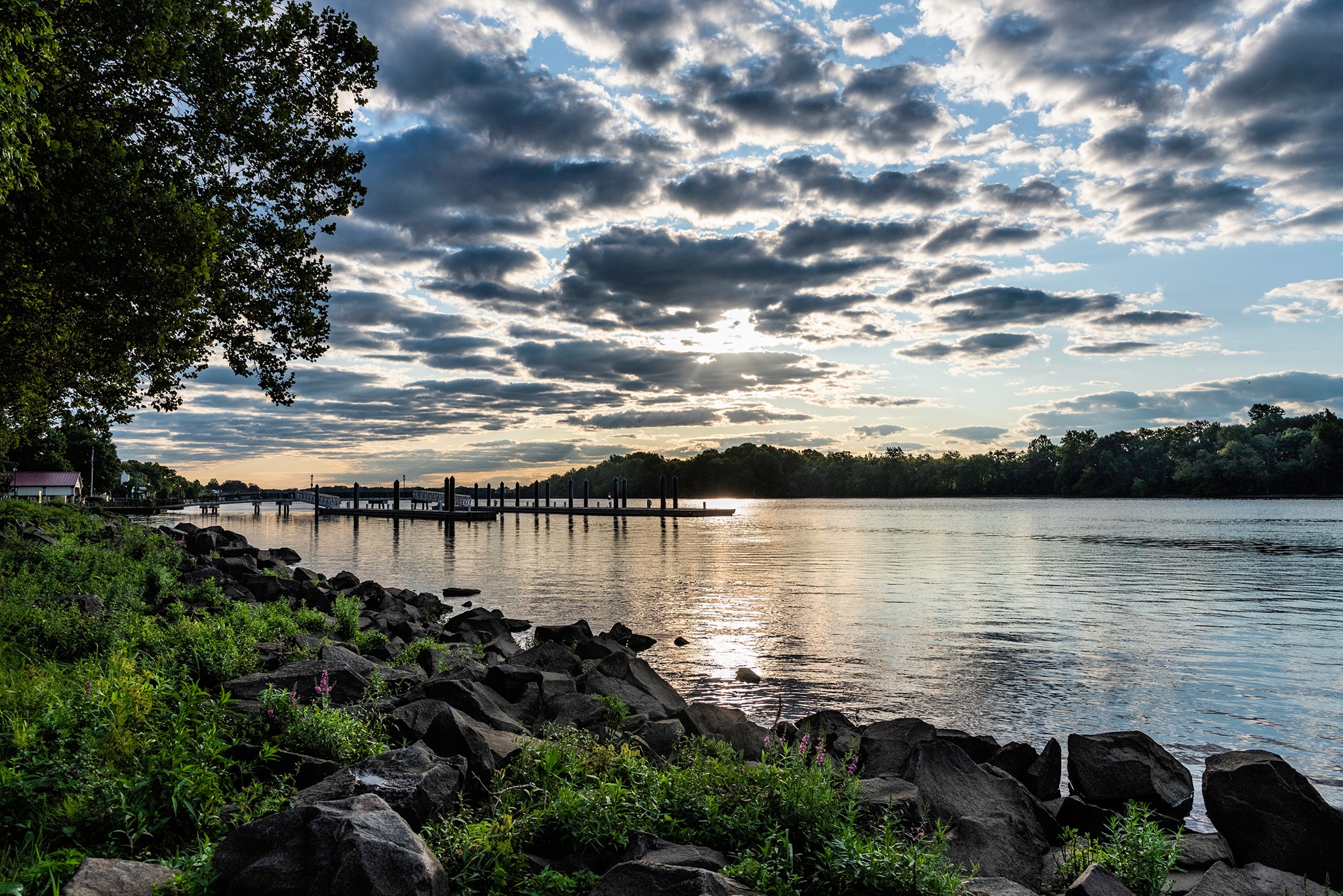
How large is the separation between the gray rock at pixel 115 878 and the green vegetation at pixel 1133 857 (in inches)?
242

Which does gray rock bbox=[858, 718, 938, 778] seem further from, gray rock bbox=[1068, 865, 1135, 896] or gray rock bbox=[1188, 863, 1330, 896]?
gray rock bbox=[1068, 865, 1135, 896]

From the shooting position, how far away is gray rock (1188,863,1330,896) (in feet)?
18.2

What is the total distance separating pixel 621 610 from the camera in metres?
24.5

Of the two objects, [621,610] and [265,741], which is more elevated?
[265,741]

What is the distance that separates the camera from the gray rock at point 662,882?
171 inches

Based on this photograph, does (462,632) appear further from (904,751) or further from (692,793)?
(692,793)

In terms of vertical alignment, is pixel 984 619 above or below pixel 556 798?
below

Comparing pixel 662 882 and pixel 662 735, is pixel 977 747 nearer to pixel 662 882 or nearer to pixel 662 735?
pixel 662 735

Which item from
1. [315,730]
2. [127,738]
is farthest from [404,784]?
[127,738]

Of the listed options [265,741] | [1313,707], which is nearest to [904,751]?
[265,741]

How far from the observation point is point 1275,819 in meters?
6.79

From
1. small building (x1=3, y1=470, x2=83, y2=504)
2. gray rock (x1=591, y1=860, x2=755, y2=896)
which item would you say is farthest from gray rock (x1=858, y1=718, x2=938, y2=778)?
small building (x1=3, y1=470, x2=83, y2=504)

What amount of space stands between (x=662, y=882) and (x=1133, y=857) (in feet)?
12.5

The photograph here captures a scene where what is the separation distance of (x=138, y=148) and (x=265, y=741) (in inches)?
556
